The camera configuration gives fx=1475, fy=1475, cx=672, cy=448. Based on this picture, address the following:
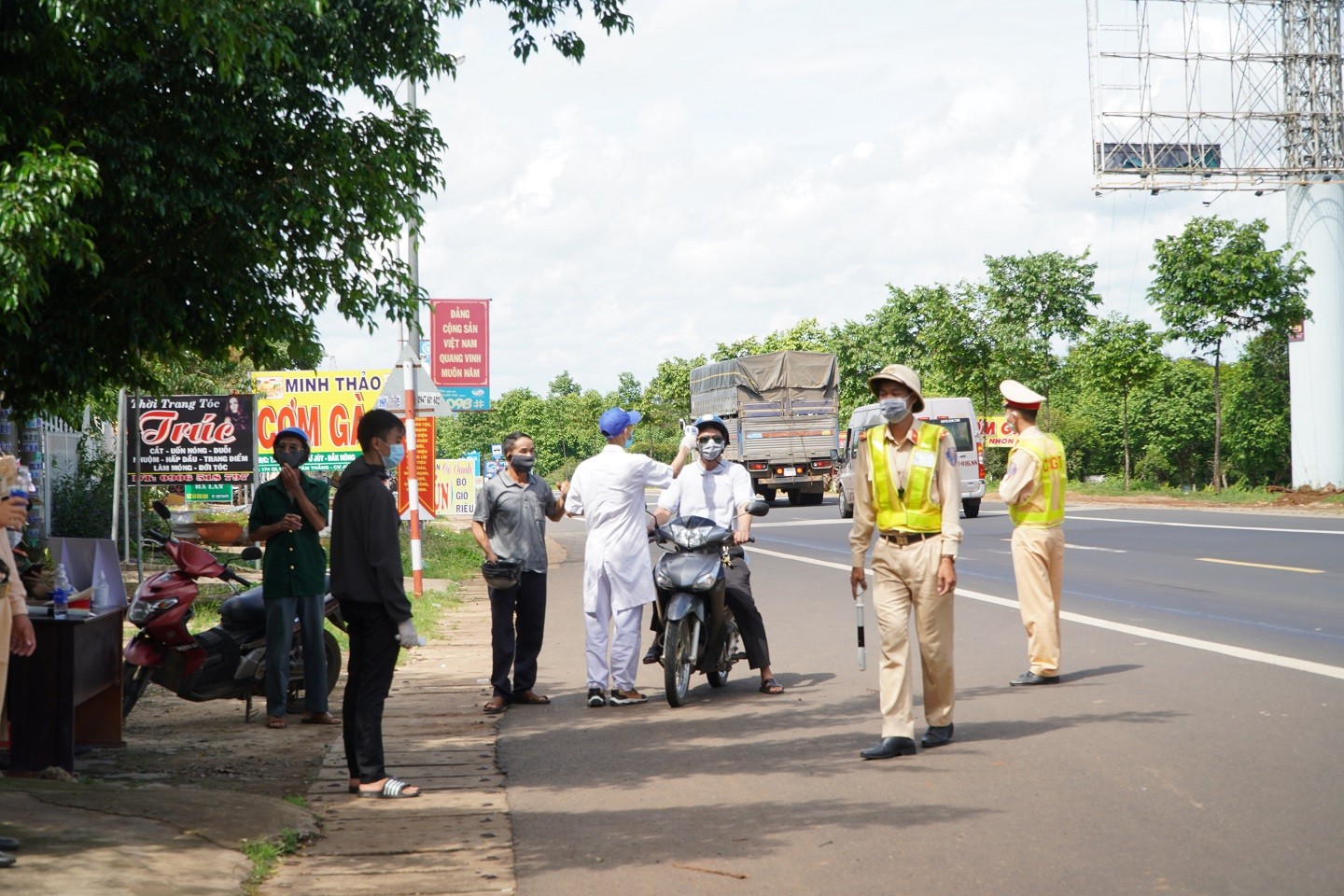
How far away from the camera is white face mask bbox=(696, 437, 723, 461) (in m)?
9.88

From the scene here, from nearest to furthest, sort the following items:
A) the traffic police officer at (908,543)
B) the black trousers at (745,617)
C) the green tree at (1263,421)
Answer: the traffic police officer at (908,543)
the black trousers at (745,617)
the green tree at (1263,421)

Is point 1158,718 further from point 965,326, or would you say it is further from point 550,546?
point 965,326

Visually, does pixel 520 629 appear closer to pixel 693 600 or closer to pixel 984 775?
pixel 693 600

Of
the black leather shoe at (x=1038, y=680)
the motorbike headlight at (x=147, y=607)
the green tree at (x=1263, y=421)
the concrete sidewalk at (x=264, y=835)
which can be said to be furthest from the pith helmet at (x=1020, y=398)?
the green tree at (x=1263, y=421)

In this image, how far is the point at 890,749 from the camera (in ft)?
24.0

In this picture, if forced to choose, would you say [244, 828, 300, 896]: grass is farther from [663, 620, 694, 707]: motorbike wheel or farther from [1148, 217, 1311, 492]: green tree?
[1148, 217, 1311, 492]: green tree

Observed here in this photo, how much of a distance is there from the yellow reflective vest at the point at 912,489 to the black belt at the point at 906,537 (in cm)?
2

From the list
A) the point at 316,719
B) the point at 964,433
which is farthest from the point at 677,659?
the point at 964,433

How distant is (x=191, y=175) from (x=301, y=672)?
3.33m

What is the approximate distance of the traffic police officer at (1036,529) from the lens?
31.7 feet

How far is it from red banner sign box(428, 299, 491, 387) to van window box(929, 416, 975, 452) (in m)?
11.6

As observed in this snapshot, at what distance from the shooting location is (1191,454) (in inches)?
2675

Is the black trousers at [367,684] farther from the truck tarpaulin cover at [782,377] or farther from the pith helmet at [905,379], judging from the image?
the truck tarpaulin cover at [782,377]

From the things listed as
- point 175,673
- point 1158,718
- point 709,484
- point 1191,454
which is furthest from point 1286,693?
point 1191,454
